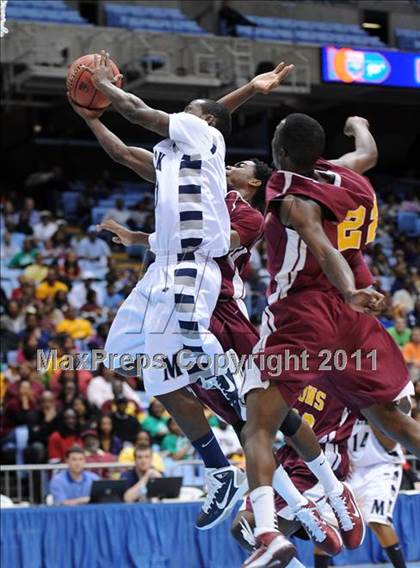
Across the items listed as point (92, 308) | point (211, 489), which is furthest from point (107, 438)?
Answer: point (211, 489)

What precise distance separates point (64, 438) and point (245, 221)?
21.4ft

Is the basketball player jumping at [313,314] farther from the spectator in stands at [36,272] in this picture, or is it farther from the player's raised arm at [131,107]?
the spectator in stands at [36,272]

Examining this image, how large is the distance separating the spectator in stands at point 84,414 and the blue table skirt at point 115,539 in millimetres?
2142

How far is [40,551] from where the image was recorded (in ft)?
33.9

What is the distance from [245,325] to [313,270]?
748 mm

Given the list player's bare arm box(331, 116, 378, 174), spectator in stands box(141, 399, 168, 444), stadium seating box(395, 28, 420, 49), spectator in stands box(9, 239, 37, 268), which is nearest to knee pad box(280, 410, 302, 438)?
player's bare arm box(331, 116, 378, 174)

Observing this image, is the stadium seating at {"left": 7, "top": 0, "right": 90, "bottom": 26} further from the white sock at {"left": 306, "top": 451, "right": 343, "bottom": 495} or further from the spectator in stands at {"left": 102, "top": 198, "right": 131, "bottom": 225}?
the white sock at {"left": 306, "top": 451, "right": 343, "bottom": 495}

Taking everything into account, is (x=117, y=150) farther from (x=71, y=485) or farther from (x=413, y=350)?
(x=413, y=350)

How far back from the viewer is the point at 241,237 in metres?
6.50

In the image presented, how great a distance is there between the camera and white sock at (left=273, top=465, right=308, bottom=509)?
20.6 ft

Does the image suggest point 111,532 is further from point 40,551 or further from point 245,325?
point 245,325

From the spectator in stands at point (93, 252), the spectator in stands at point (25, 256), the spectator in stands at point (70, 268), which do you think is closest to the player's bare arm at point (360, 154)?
the spectator in stands at point (70, 268)

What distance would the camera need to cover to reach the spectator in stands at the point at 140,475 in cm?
1100

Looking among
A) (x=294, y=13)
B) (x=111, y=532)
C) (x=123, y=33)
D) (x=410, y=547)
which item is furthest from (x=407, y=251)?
(x=111, y=532)
